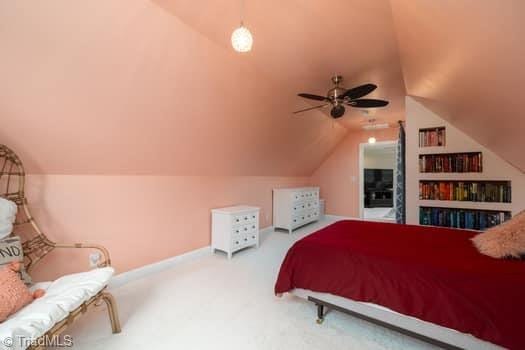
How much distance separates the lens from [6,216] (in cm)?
169

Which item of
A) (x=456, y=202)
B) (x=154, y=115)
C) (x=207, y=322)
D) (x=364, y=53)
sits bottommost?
(x=207, y=322)

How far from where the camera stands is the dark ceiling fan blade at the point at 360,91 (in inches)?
85.2

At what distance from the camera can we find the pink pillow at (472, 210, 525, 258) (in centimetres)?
159

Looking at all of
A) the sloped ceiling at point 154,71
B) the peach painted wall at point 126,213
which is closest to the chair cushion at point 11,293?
the peach painted wall at point 126,213

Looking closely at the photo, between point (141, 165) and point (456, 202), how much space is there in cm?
443

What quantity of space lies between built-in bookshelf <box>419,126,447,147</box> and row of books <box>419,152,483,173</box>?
188mm

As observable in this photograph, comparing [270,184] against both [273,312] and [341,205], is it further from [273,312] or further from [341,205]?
[273,312]

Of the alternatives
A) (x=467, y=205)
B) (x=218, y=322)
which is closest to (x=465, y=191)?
(x=467, y=205)

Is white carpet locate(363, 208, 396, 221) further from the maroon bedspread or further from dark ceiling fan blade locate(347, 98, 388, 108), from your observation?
the maroon bedspread

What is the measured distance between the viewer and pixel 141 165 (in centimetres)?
268

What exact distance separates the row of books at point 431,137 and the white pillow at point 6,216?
16.1 feet

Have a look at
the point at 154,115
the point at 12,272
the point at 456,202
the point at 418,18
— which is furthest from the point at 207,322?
the point at 456,202

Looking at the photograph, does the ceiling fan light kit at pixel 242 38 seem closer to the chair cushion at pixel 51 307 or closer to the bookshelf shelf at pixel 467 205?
the chair cushion at pixel 51 307

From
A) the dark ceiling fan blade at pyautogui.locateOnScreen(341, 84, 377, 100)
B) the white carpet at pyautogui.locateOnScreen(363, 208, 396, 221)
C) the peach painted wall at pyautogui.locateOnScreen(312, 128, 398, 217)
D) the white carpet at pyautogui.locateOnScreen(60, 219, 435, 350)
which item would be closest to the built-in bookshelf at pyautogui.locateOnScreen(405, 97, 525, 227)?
the dark ceiling fan blade at pyautogui.locateOnScreen(341, 84, 377, 100)
